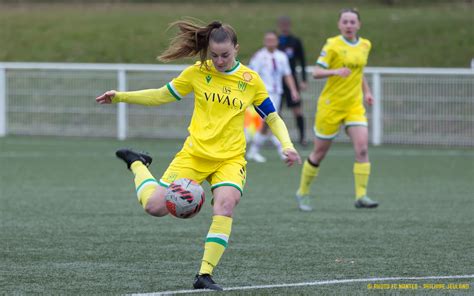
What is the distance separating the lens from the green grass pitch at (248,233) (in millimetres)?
7152

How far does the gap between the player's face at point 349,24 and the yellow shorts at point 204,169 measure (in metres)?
4.28

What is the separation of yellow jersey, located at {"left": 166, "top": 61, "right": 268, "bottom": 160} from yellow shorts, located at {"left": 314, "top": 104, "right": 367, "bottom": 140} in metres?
3.89

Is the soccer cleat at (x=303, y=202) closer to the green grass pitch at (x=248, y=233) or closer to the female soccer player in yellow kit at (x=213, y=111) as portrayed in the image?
the green grass pitch at (x=248, y=233)

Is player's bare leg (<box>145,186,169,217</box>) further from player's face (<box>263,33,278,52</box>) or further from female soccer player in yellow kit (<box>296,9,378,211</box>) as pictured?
player's face (<box>263,33,278,52</box>)

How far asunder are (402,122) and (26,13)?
573 inches

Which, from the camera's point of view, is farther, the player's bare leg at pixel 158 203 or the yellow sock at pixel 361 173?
the yellow sock at pixel 361 173

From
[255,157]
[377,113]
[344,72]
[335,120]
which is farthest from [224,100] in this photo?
[377,113]

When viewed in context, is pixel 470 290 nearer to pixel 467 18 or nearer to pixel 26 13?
pixel 467 18

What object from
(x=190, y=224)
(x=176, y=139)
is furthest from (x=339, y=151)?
(x=190, y=224)

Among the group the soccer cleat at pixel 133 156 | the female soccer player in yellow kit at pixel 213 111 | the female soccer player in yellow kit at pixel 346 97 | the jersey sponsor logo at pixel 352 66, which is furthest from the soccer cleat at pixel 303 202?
the female soccer player in yellow kit at pixel 213 111

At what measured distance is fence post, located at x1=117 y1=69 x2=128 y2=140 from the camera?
850 inches

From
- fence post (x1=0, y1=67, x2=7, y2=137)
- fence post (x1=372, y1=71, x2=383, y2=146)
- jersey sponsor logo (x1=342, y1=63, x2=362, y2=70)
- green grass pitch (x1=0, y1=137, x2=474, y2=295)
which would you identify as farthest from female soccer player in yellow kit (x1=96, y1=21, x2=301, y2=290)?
fence post (x1=0, y1=67, x2=7, y2=137)

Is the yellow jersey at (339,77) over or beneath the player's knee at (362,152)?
over

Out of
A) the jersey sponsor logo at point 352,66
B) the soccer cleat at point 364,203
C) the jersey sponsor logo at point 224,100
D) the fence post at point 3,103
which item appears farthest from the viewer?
the fence post at point 3,103
